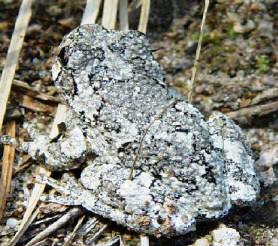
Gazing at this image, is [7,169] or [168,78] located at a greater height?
[168,78]

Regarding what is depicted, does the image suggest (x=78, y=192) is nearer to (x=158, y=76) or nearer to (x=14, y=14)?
(x=158, y=76)

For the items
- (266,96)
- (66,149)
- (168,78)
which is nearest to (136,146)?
(66,149)

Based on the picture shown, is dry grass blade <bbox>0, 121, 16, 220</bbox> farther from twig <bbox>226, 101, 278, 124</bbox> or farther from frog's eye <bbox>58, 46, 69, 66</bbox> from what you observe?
twig <bbox>226, 101, 278, 124</bbox>

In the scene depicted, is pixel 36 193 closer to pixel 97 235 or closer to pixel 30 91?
pixel 97 235

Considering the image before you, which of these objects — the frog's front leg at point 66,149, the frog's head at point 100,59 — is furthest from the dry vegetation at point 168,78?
the frog's head at point 100,59

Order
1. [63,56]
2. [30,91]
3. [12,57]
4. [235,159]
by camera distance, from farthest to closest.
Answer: [30,91], [12,57], [63,56], [235,159]

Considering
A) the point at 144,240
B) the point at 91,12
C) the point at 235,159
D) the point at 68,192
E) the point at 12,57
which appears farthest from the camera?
the point at 91,12

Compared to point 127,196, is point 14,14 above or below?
above

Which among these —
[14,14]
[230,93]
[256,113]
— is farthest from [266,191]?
[14,14]
